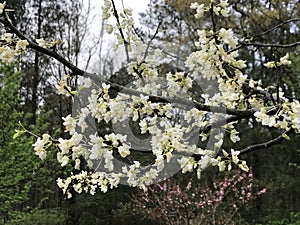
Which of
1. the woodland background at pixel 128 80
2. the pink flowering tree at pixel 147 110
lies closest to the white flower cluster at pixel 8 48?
the pink flowering tree at pixel 147 110

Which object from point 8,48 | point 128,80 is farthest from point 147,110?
point 128,80

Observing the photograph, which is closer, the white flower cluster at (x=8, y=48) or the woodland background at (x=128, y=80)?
the white flower cluster at (x=8, y=48)

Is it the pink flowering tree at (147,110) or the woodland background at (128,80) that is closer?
the pink flowering tree at (147,110)

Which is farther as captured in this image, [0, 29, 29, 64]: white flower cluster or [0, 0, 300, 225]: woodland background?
[0, 0, 300, 225]: woodland background

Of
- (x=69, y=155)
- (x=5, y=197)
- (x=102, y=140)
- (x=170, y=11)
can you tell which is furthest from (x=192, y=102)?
(x=170, y=11)

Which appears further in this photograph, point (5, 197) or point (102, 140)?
point (5, 197)

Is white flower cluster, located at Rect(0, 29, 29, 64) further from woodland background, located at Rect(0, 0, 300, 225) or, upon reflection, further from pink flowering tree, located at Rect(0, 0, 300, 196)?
woodland background, located at Rect(0, 0, 300, 225)

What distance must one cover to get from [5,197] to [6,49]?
18.5 ft

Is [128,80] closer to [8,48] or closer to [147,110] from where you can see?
[147,110]

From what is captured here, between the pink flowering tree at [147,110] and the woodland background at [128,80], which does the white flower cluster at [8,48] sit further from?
the woodland background at [128,80]

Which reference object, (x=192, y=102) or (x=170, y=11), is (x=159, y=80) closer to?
(x=192, y=102)

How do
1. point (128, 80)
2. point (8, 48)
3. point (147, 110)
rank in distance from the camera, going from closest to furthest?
point (8, 48) < point (147, 110) < point (128, 80)

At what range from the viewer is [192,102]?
152 centimetres

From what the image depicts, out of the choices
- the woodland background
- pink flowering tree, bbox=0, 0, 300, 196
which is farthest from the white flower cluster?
the woodland background
